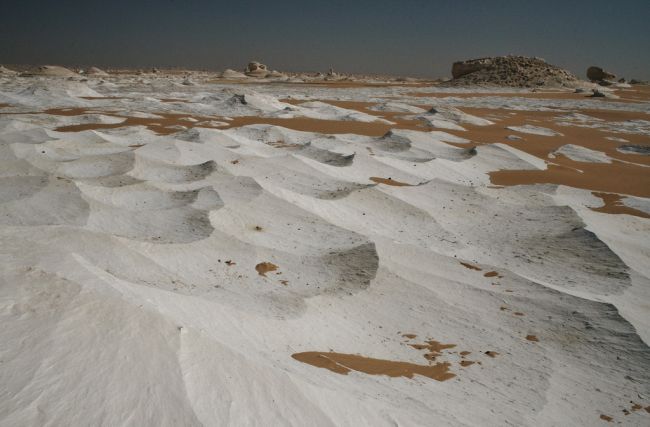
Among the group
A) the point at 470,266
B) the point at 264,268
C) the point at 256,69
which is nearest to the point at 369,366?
the point at 264,268

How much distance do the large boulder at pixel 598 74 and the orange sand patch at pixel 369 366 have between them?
4797 cm

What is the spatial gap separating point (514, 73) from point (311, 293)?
36414 millimetres

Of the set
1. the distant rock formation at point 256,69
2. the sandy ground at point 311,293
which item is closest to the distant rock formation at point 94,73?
the distant rock formation at point 256,69

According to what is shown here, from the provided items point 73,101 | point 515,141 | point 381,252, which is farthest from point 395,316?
point 73,101

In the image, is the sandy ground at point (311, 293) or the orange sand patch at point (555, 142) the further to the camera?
the orange sand patch at point (555, 142)

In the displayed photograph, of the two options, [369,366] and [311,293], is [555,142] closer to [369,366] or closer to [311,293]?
[311,293]

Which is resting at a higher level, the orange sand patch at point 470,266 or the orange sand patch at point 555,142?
the orange sand patch at point 470,266

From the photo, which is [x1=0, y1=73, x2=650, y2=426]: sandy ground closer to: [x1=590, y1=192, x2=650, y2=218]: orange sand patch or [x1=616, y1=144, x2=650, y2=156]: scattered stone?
[x1=590, y1=192, x2=650, y2=218]: orange sand patch

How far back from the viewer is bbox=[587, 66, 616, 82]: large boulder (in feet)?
136

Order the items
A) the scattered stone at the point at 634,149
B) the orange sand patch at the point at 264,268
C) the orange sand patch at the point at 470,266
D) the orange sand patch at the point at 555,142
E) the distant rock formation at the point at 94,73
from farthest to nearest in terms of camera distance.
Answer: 1. the distant rock formation at the point at 94,73
2. the scattered stone at the point at 634,149
3. the orange sand patch at the point at 555,142
4. the orange sand patch at the point at 470,266
5. the orange sand patch at the point at 264,268

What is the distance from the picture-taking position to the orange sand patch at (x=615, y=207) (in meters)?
5.24

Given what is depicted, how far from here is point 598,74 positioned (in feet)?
137

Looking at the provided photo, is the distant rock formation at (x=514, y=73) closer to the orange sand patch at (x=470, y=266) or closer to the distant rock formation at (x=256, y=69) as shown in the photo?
the distant rock formation at (x=256, y=69)

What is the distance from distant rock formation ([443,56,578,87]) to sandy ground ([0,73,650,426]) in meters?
30.0
